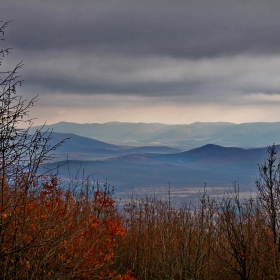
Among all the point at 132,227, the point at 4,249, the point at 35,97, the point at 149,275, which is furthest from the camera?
the point at 132,227

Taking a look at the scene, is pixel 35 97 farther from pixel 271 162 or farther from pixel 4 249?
pixel 271 162

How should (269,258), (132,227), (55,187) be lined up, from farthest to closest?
1. (132,227)
2. (269,258)
3. (55,187)

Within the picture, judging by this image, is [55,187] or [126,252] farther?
[126,252]

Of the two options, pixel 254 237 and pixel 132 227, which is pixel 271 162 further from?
pixel 132 227

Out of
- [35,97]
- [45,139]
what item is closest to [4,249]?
[45,139]

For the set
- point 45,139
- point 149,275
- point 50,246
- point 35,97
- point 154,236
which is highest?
point 35,97

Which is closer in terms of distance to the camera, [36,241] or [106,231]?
[36,241]

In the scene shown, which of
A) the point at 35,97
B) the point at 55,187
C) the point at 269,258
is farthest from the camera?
the point at 269,258

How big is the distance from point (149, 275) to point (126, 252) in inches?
55.7

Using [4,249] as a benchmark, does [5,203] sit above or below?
above

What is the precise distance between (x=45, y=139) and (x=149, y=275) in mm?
9033

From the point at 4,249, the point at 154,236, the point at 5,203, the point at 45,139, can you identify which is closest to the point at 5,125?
the point at 45,139

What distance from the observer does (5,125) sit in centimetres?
918

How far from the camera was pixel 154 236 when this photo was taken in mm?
16922
